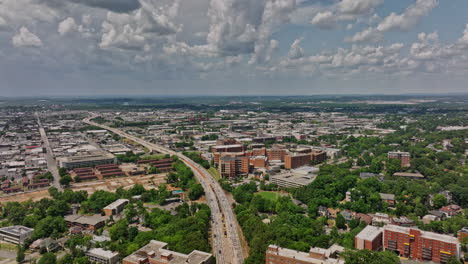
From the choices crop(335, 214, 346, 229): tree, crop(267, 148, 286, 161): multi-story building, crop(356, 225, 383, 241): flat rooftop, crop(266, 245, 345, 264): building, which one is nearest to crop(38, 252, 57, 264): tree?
crop(266, 245, 345, 264): building

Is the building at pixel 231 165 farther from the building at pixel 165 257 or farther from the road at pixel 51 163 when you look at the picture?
the building at pixel 165 257

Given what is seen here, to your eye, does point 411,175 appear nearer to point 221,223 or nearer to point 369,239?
point 369,239

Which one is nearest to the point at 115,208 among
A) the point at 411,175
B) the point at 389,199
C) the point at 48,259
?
the point at 48,259

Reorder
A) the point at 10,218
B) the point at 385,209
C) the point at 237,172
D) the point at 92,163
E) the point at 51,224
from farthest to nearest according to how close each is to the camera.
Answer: the point at 92,163
the point at 237,172
the point at 385,209
the point at 10,218
the point at 51,224

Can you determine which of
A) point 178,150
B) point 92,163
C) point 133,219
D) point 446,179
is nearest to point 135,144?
point 178,150

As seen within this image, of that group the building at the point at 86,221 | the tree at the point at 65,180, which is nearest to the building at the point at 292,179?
the building at the point at 86,221

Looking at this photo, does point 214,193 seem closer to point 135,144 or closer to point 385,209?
point 385,209
